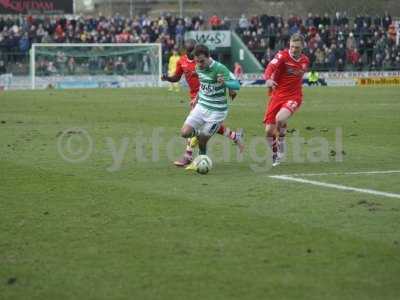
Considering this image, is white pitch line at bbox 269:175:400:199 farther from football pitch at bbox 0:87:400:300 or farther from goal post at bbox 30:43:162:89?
goal post at bbox 30:43:162:89

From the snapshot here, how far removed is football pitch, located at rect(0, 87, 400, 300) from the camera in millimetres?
7016

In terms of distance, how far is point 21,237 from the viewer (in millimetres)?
8680

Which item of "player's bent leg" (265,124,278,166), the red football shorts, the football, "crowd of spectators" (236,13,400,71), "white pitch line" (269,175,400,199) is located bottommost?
"white pitch line" (269,175,400,199)

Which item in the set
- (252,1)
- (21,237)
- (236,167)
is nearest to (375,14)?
(252,1)

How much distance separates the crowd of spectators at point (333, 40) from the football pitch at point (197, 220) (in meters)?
33.0

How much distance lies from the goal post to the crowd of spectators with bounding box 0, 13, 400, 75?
92.6 inches

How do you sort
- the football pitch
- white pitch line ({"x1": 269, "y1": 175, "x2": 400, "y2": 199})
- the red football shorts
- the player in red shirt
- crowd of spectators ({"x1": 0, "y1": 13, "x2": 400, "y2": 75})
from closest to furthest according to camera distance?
1. the football pitch
2. white pitch line ({"x1": 269, "y1": 175, "x2": 400, "y2": 199})
3. the player in red shirt
4. the red football shorts
5. crowd of spectators ({"x1": 0, "y1": 13, "x2": 400, "y2": 75})

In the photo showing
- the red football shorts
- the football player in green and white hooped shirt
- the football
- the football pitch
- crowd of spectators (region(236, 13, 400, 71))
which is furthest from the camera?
crowd of spectators (region(236, 13, 400, 71))

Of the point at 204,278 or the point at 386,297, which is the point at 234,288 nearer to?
the point at 204,278

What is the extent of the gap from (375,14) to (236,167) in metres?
42.8

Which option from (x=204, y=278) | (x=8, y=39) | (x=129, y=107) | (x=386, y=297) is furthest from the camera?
(x=8, y=39)

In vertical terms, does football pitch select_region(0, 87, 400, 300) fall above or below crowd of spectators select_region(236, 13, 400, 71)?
below

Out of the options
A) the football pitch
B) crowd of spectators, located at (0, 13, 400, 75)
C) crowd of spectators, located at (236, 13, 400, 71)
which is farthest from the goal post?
the football pitch

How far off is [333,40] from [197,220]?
44.1 metres
